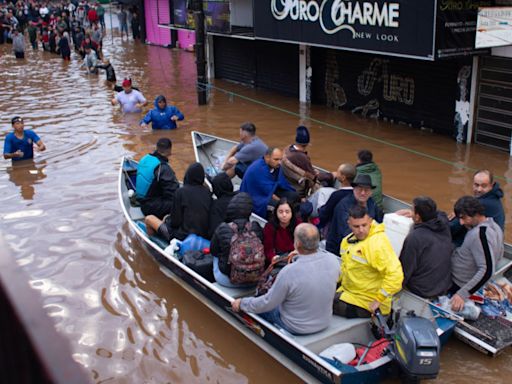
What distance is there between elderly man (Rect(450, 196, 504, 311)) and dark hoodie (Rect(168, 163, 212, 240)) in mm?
3110

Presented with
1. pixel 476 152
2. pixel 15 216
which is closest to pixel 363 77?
pixel 476 152

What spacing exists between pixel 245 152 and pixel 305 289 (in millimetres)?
4534

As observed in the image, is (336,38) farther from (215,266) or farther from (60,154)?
(215,266)

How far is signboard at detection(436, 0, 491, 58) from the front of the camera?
12209 mm

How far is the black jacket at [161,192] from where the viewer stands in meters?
8.86

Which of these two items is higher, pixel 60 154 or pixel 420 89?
pixel 420 89

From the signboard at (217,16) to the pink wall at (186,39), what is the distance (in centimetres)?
851

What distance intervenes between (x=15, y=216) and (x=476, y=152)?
947 cm

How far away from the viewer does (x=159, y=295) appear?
8023mm

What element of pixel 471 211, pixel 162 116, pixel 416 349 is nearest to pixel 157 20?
pixel 162 116

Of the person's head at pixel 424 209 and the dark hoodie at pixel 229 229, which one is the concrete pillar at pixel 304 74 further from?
the person's head at pixel 424 209

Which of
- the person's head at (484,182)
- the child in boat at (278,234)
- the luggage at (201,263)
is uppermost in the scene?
the person's head at (484,182)

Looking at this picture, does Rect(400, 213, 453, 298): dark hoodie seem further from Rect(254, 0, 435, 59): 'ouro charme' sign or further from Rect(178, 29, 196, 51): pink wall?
Rect(178, 29, 196, 51): pink wall

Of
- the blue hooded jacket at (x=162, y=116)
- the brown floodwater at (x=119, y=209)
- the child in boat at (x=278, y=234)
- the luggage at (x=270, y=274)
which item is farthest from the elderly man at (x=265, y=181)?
the blue hooded jacket at (x=162, y=116)
